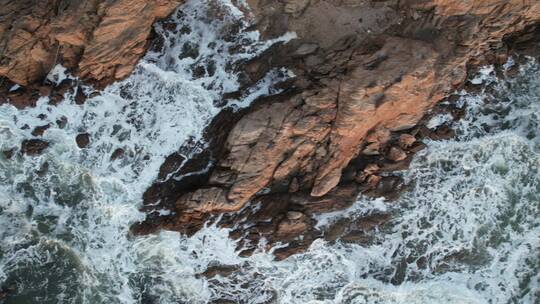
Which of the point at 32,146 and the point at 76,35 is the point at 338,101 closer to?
the point at 76,35

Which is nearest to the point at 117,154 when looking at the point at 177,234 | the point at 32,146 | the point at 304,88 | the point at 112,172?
the point at 112,172

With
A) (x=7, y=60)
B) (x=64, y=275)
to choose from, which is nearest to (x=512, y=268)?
(x=64, y=275)

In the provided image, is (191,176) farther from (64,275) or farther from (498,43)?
(498,43)

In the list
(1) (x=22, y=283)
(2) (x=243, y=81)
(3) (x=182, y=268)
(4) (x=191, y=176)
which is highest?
(2) (x=243, y=81)

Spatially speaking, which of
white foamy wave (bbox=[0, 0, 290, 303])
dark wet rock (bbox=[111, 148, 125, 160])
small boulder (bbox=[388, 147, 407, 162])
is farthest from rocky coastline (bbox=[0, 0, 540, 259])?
dark wet rock (bbox=[111, 148, 125, 160])

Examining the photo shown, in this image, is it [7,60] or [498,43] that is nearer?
[7,60]

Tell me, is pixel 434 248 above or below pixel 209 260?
above

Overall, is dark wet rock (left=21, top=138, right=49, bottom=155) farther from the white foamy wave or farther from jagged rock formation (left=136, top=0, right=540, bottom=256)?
jagged rock formation (left=136, top=0, right=540, bottom=256)
